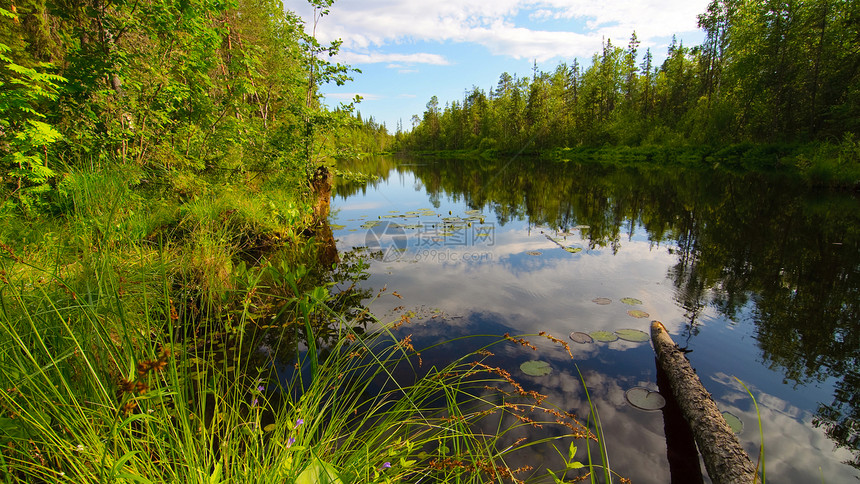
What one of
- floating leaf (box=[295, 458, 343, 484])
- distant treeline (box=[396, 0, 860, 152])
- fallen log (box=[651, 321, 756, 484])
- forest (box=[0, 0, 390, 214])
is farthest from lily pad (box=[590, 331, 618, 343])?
distant treeline (box=[396, 0, 860, 152])

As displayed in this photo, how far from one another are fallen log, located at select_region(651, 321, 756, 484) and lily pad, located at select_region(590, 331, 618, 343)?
25.7 inches

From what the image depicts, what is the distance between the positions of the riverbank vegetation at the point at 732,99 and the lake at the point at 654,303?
10.6 meters

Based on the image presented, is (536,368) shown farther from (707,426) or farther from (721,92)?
(721,92)

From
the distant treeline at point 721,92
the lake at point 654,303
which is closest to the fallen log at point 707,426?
the lake at point 654,303

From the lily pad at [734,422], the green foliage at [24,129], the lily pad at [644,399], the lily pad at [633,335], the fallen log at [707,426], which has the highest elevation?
the green foliage at [24,129]

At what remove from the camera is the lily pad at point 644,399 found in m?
2.99

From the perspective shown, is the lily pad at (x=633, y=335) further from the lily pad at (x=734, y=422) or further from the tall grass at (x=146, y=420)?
the tall grass at (x=146, y=420)

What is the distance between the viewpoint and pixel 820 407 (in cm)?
301

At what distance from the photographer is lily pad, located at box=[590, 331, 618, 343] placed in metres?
4.01

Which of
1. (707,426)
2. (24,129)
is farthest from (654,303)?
(24,129)

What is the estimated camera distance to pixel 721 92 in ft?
98.3

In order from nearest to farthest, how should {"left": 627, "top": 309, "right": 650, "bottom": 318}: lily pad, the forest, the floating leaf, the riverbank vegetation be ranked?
1. the floating leaf
2. the forest
3. {"left": 627, "top": 309, "right": 650, "bottom": 318}: lily pad
4. the riverbank vegetation

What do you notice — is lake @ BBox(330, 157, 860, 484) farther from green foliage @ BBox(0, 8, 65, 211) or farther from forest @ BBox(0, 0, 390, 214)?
green foliage @ BBox(0, 8, 65, 211)

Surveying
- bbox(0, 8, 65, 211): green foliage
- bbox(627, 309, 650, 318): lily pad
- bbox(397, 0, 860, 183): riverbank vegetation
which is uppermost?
bbox(397, 0, 860, 183): riverbank vegetation
